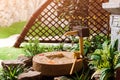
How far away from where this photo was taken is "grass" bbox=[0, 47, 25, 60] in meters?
7.26

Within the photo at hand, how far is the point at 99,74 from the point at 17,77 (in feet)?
5.11

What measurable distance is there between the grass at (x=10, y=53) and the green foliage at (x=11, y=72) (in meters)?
1.92

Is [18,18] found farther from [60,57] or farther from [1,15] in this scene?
[60,57]

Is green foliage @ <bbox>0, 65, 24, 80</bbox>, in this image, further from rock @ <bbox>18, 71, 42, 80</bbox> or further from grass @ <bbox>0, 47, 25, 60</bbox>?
grass @ <bbox>0, 47, 25, 60</bbox>

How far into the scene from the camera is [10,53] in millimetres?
7688

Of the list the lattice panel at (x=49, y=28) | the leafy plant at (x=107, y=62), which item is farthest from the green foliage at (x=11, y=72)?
the lattice panel at (x=49, y=28)

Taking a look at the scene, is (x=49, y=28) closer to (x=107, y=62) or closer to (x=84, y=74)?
(x=84, y=74)

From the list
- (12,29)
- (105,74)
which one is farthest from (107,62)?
(12,29)

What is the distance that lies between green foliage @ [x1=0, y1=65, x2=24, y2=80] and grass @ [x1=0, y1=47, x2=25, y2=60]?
1921mm

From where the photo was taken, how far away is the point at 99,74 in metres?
4.17

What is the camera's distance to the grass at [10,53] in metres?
7.26

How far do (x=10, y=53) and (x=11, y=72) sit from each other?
2.75 metres

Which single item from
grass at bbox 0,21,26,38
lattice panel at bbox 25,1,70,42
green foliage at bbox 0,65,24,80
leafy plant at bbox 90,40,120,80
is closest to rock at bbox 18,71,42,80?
green foliage at bbox 0,65,24,80

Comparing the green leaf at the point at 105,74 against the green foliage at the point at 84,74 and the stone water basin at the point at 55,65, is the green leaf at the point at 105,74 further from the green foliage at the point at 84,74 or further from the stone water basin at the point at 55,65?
the stone water basin at the point at 55,65
